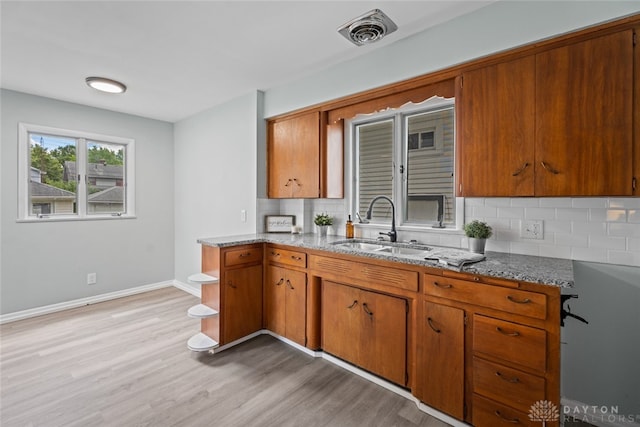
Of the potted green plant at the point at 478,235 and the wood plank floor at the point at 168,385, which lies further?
the potted green plant at the point at 478,235

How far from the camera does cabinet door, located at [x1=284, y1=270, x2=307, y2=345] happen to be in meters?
2.65

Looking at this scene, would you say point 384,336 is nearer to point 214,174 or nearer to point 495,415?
point 495,415

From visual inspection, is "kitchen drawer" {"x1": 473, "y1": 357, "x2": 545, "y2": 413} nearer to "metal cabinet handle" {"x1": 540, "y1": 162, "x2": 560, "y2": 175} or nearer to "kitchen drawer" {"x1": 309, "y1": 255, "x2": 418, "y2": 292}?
"kitchen drawer" {"x1": 309, "y1": 255, "x2": 418, "y2": 292}

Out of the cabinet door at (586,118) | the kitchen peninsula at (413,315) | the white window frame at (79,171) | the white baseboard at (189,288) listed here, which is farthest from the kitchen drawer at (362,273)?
the white window frame at (79,171)

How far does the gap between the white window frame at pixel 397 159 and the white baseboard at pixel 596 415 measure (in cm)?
126

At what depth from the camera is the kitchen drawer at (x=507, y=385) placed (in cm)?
150

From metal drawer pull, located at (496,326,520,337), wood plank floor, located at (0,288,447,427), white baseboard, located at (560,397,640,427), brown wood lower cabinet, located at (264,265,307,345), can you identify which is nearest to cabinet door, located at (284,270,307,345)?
brown wood lower cabinet, located at (264,265,307,345)

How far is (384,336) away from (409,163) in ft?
4.92

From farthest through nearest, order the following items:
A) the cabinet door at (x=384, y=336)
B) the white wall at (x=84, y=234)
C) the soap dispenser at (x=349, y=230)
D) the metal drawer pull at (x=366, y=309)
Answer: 1. the white wall at (x=84, y=234)
2. the soap dispenser at (x=349, y=230)
3. the metal drawer pull at (x=366, y=309)
4. the cabinet door at (x=384, y=336)

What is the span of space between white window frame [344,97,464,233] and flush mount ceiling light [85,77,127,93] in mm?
2448

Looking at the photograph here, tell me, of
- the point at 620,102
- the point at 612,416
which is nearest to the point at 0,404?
the point at 612,416

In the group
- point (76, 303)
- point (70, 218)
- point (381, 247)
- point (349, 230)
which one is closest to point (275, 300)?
point (349, 230)

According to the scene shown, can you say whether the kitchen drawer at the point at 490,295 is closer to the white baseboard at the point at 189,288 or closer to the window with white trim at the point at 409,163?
the window with white trim at the point at 409,163

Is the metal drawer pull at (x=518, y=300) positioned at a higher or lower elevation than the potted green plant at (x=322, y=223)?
lower
